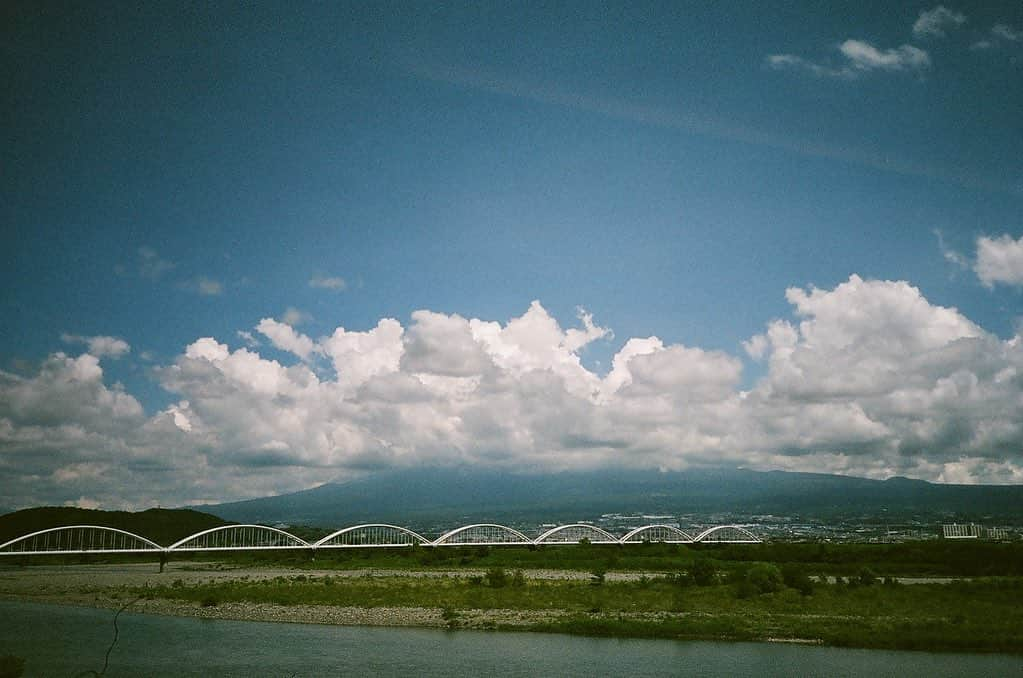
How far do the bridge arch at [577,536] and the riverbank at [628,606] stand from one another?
61.5m

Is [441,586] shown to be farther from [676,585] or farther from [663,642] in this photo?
[663,642]

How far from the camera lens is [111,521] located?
152 metres

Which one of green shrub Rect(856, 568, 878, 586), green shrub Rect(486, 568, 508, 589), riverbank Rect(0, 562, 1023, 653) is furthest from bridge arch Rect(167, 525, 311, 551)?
green shrub Rect(856, 568, 878, 586)

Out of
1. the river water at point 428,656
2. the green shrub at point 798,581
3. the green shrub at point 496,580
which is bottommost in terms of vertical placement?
the green shrub at point 496,580

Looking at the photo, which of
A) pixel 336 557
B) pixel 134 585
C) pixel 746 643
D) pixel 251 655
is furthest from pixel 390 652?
pixel 336 557

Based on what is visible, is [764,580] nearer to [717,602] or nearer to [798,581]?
[798,581]

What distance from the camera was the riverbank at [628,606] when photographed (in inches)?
1259

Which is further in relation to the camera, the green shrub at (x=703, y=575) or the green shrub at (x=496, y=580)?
the green shrub at (x=496, y=580)

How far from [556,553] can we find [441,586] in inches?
1620

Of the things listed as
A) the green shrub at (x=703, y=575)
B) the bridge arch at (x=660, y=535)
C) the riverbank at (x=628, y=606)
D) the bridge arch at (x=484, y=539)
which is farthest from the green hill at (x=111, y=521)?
the green shrub at (x=703, y=575)

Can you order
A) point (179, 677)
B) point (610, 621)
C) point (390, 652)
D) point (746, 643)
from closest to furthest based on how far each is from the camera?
1. point (179, 677)
2. point (390, 652)
3. point (746, 643)
4. point (610, 621)

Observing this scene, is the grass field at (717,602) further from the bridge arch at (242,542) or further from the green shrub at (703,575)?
the bridge arch at (242,542)

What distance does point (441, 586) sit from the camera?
5078 cm

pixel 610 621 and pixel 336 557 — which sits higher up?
pixel 610 621
